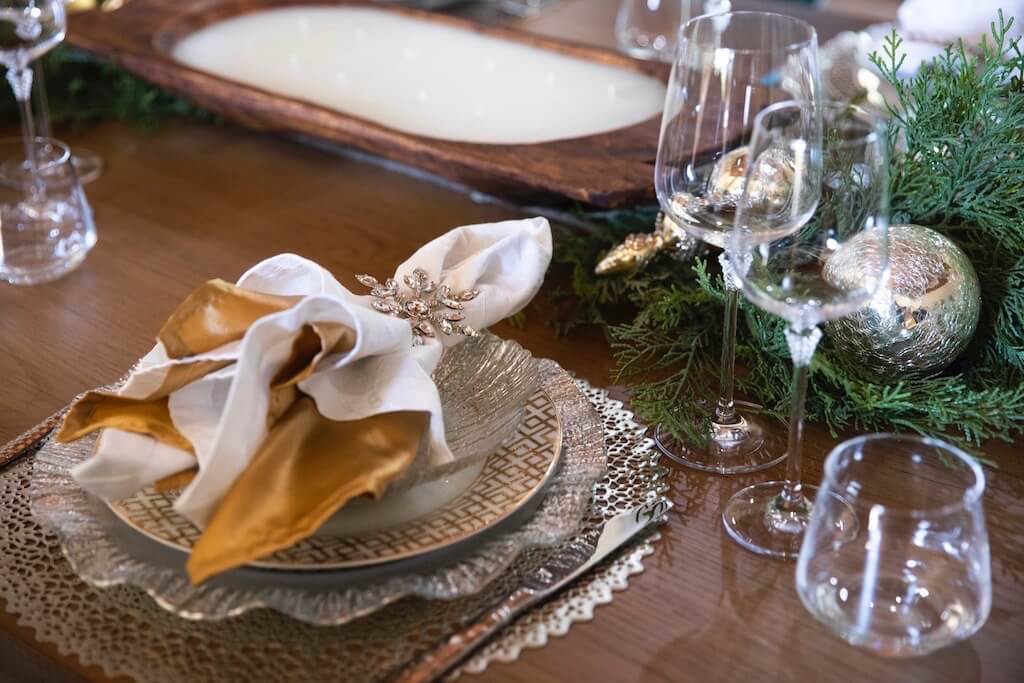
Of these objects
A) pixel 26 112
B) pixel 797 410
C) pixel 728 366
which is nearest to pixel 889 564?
pixel 797 410

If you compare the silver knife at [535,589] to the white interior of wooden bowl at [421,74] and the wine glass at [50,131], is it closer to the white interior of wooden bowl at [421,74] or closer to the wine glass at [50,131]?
the white interior of wooden bowl at [421,74]

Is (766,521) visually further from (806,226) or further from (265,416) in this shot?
(265,416)

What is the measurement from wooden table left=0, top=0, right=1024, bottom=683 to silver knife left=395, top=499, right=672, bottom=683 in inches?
0.7

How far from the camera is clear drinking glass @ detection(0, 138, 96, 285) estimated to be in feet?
3.47

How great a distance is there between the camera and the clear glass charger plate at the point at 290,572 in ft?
1.95

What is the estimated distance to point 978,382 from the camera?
0.83 m

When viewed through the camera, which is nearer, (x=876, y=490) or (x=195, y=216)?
(x=876, y=490)

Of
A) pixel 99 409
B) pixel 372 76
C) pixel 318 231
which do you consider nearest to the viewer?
pixel 99 409

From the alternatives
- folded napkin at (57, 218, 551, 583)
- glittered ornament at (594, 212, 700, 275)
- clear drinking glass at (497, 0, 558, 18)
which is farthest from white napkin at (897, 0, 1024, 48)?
clear drinking glass at (497, 0, 558, 18)

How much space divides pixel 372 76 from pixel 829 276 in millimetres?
827

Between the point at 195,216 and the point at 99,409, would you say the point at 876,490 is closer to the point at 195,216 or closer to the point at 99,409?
the point at 99,409

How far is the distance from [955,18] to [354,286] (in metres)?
0.73

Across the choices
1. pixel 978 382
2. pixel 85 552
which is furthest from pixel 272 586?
pixel 978 382

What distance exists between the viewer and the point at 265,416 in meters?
0.62
